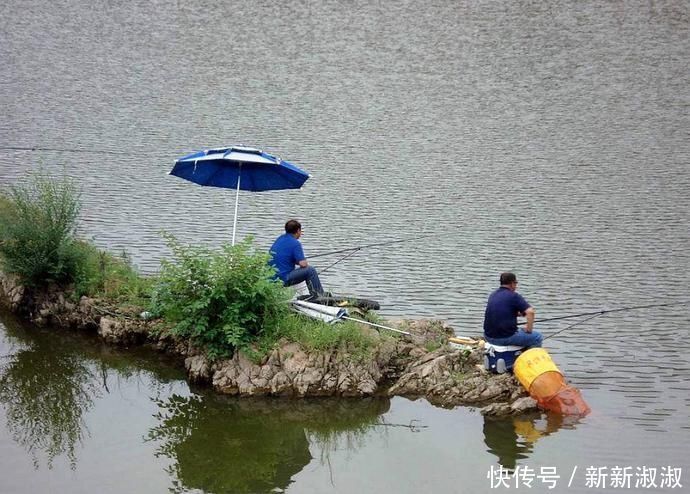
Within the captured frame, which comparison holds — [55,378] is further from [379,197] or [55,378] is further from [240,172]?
[379,197]

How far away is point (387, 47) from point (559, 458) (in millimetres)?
37756

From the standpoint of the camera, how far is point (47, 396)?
1450 cm

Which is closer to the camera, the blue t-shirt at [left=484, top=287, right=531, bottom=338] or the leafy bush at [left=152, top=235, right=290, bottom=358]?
the blue t-shirt at [left=484, top=287, right=531, bottom=338]

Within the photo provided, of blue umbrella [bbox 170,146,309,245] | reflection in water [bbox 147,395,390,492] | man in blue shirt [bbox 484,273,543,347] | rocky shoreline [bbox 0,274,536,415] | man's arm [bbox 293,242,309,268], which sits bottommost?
reflection in water [bbox 147,395,390,492]

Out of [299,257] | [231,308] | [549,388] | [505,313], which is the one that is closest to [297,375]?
[231,308]

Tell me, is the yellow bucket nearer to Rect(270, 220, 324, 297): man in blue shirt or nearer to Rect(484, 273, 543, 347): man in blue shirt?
Rect(484, 273, 543, 347): man in blue shirt

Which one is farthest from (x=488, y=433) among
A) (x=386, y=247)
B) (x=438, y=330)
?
(x=386, y=247)

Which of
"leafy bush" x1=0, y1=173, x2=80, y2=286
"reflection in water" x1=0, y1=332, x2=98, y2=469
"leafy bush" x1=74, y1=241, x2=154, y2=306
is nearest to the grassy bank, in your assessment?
"leafy bush" x1=74, y1=241, x2=154, y2=306

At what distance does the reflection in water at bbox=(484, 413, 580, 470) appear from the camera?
12.8m

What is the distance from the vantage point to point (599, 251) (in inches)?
877

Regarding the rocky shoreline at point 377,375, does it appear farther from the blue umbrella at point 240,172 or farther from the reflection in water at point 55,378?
the blue umbrella at point 240,172

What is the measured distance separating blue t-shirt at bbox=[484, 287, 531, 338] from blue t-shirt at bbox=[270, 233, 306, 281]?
3379mm

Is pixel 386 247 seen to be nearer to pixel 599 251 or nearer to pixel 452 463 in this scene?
pixel 599 251

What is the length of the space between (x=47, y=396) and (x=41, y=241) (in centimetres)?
366
